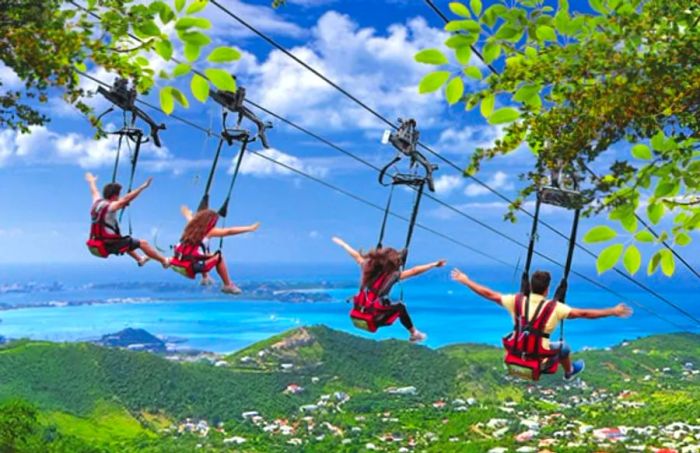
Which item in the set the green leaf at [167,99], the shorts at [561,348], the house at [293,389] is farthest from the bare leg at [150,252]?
the house at [293,389]

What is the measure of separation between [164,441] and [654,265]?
3294 inches

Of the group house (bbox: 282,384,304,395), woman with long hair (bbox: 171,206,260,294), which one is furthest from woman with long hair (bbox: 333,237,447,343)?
house (bbox: 282,384,304,395)

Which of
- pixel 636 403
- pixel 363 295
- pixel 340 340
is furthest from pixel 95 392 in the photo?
pixel 363 295

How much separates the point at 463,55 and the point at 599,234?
869mm

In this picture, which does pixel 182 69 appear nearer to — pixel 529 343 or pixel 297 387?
pixel 529 343

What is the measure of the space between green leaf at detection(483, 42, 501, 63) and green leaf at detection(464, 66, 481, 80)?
259 millimetres

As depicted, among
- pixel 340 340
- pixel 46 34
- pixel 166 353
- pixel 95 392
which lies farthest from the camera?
pixel 166 353

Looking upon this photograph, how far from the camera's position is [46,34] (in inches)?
191

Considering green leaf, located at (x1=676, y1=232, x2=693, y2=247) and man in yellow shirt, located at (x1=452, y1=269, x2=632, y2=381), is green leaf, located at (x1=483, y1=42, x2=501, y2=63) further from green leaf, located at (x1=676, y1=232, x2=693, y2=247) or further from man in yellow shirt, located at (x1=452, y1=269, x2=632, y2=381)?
man in yellow shirt, located at (x1=452, y1=269, x2=632, y2=381)

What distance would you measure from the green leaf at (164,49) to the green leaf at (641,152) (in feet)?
6.62

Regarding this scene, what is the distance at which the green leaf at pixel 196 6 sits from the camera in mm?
3032

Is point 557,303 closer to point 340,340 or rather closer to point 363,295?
point 363,295

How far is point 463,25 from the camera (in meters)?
3.22

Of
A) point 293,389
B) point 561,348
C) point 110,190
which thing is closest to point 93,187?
point 110,190
